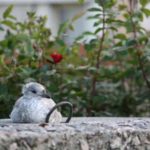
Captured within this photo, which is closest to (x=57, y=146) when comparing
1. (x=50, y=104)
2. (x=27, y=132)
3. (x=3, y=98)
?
(x=27, y=132)

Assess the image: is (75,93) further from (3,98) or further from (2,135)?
(2,135)

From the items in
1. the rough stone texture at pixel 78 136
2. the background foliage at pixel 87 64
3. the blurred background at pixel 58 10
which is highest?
the blurred background at pixel 58 10

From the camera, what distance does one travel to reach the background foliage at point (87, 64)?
466 centimetres

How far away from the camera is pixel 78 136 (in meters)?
2.89

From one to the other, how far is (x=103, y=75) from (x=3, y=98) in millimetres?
856

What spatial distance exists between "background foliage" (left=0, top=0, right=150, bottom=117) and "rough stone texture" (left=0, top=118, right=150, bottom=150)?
4.89 ft

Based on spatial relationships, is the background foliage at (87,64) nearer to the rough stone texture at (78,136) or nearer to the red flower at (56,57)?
the red flower at (56,57)

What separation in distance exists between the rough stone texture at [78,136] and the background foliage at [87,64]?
149 cm

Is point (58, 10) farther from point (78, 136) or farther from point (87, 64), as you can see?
point (78, 136)

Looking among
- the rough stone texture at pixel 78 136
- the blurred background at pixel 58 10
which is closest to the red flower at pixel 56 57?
the rough stone texture at pixel 78 136

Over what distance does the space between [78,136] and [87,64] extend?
95.8 inches

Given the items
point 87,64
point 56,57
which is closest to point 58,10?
point 87,64

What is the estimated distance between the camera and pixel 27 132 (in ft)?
9.07

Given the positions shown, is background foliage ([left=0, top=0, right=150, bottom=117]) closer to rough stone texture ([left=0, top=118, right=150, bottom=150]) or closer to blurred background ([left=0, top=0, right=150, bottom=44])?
rough stone texture ([left=0, top=118, right=150, bottom=150])
